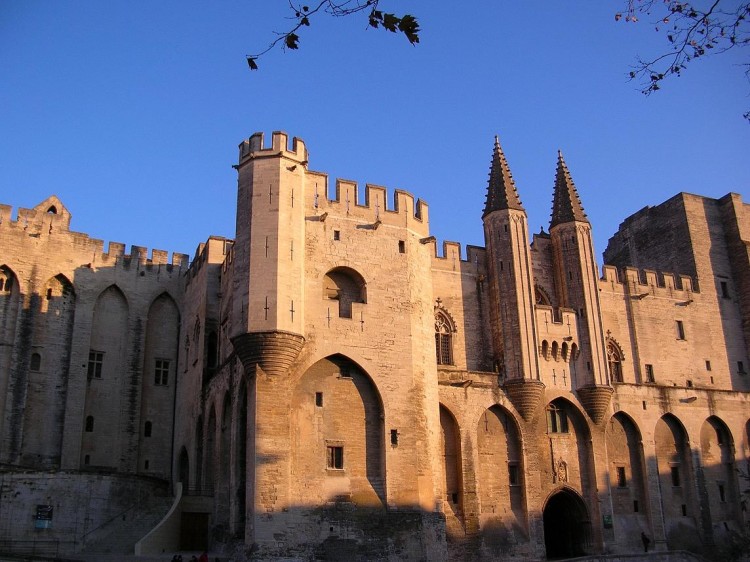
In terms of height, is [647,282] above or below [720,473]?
above

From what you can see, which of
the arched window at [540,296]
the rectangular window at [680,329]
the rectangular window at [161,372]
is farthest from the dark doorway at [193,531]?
the rectangular window at [680,329]

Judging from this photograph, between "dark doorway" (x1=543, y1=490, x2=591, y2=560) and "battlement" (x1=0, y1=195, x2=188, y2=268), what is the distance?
20.7 m

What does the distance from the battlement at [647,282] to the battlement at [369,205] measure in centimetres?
1218

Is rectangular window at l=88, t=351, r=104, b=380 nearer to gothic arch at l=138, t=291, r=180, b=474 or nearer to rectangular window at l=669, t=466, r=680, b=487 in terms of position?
gothic arch at l=138, t=291, r=180, b=474

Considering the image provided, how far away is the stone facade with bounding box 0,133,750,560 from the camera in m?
25.8

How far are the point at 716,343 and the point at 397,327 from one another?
20.8 metres

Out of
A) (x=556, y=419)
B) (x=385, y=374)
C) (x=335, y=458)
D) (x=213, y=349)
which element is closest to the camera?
(x=335, y=458)

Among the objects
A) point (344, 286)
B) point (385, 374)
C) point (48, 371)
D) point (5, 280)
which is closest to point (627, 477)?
point (385, 374)

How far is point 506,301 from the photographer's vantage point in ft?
110

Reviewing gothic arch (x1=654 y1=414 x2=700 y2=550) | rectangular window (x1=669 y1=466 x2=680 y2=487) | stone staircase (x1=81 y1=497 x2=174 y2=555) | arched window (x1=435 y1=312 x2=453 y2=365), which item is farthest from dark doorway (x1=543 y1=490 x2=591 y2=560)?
stone staircase (x1=81 y1=497 x2=174 y2=555)

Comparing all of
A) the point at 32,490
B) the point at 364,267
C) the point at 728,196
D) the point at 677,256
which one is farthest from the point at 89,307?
the point at 728,196

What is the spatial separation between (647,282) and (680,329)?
289 centimetres

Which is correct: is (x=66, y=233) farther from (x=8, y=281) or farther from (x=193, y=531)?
(x=193, y=531)

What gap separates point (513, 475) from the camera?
31734mm
